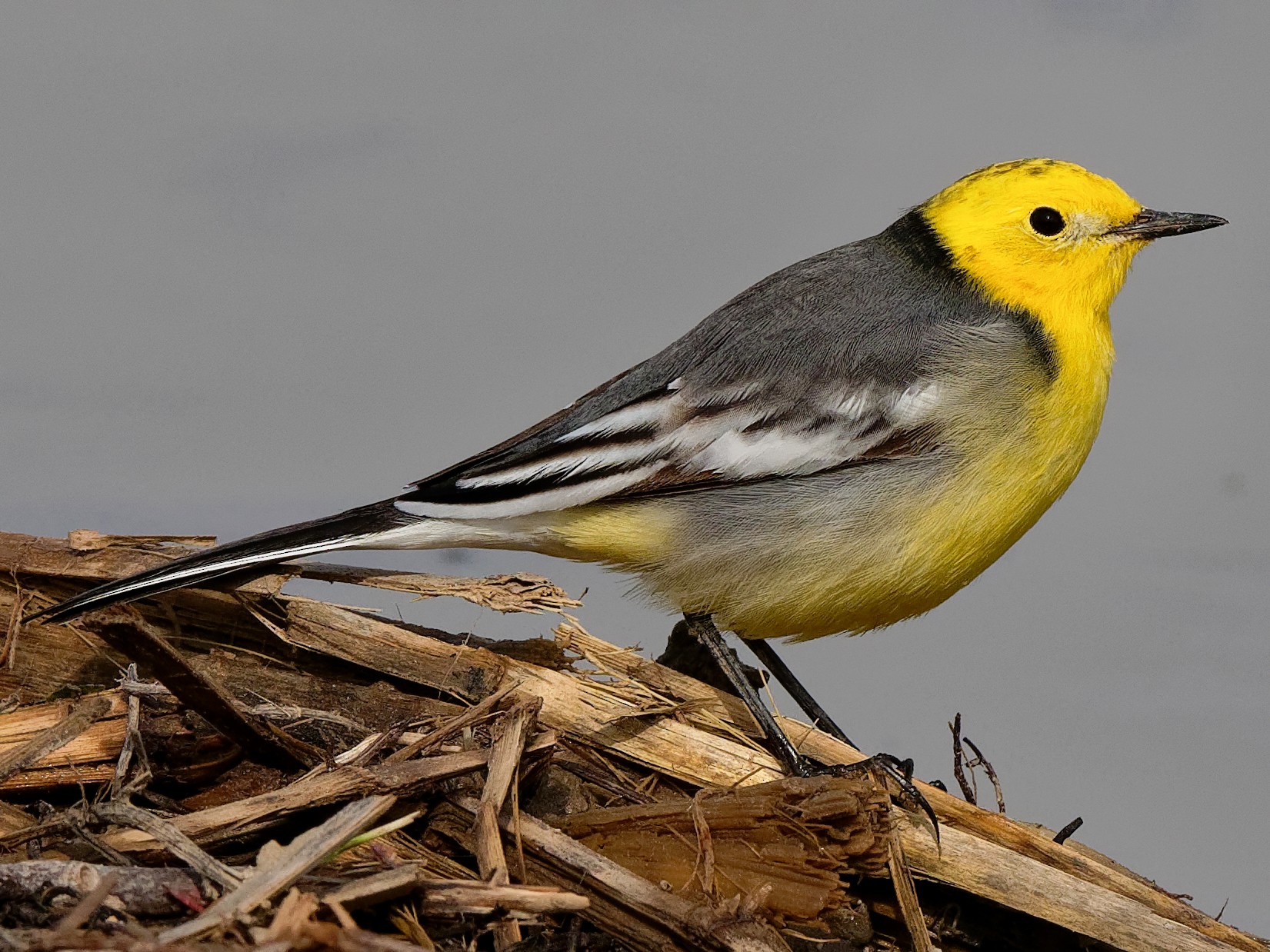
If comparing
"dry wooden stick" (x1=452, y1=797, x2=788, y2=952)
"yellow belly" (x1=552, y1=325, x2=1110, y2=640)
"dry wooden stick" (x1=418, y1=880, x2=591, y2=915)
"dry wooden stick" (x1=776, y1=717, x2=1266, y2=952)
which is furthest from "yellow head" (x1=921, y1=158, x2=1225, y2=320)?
"dry wooden stick" (x1=418, y1=880, x2=591, y2=915)

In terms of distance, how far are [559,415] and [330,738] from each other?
1.48 metres

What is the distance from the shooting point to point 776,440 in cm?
432

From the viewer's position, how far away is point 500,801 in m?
3.33

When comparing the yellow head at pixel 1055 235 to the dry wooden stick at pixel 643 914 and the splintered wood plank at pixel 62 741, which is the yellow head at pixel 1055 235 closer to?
the dry wooden stick at pixel 643 914

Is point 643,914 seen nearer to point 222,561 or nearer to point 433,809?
point 433,809

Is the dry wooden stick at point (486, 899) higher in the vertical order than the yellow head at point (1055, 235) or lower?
lower

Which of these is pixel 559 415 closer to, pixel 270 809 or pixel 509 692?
pixel 509 692

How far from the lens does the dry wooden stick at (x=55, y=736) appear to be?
3.58 meters

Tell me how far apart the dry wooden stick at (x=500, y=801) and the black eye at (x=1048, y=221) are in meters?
2.67

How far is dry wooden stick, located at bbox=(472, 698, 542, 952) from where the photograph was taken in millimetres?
3094

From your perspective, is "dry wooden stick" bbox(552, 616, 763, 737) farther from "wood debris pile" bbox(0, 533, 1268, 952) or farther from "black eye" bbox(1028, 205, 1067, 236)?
"black eye" bbox(1028, 205, 1067, 236)

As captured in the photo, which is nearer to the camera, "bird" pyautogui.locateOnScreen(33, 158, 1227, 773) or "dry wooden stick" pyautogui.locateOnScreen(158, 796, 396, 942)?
"dry wooden stick" pyautogui.locateOnScreen(158, 796, 396, 942)

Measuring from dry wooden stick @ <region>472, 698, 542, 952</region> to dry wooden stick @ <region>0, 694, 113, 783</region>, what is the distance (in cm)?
122

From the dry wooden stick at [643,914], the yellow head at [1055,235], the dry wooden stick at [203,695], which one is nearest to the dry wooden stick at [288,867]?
the dry wooden stick at [643,914]
